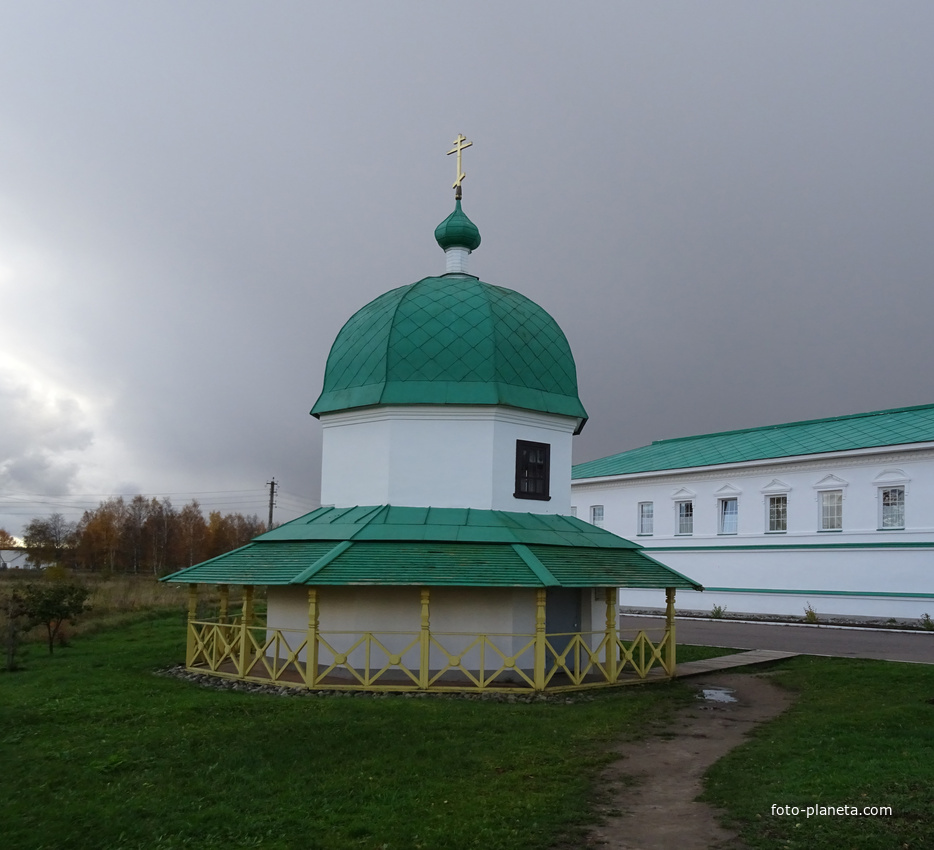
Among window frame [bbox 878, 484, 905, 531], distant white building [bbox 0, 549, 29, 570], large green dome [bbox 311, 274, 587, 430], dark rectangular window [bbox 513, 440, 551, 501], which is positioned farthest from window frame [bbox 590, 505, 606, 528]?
distant white building [bbox 0, 549, 29, 570]

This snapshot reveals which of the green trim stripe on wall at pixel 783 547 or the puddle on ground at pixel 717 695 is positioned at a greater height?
the green trim stripe on wall at pixel 783 547

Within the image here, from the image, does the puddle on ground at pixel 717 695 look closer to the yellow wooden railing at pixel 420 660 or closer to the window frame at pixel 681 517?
the yellow wooden railing at pixel 420 660

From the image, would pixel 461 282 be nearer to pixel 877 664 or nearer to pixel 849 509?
pixel 877 664

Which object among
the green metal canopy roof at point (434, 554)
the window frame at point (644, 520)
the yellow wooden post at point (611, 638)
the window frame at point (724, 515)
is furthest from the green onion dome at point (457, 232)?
the window frame at point (644, 520)

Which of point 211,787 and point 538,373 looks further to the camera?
point 538,373

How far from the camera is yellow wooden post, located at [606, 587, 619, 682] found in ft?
52.2

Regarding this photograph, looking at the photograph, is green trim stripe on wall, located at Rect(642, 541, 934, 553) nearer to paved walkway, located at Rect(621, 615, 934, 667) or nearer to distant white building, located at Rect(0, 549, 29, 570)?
paved walkway, located at Rect(621, 615, 934, 667)

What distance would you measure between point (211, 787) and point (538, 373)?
1178 cm

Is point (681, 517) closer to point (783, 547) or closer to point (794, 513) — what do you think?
point (783, 547)

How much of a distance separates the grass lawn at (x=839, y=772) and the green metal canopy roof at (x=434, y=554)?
13.5 ft

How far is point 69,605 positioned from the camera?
67.1ft

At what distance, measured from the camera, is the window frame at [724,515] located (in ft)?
111

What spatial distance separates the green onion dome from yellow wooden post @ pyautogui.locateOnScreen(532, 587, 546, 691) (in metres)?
9.93

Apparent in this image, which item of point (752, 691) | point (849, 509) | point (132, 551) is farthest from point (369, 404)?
point (132, 551)
